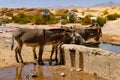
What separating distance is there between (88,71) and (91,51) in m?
0.84

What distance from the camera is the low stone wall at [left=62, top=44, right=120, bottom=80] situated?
11352 mm

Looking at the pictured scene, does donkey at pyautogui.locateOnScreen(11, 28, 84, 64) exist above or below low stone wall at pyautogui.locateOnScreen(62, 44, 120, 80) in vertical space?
above

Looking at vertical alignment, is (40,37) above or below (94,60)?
above

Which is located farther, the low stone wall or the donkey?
the donkey

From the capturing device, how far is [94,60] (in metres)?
12.4

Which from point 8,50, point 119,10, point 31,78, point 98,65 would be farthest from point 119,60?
point 119,10

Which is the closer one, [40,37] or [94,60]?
[94,60]

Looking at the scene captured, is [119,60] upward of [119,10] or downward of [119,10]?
upward

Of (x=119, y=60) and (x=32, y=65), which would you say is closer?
(x=119, y=60)

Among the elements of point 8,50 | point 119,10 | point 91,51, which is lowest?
point 119,10

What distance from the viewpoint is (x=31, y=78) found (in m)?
12.0

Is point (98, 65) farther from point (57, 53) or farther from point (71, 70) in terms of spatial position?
point (57, 53)

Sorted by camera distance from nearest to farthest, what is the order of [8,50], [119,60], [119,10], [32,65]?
[119,60] → [32,65] → [8,50] → [119,10]

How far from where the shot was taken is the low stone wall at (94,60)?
1135 cm
